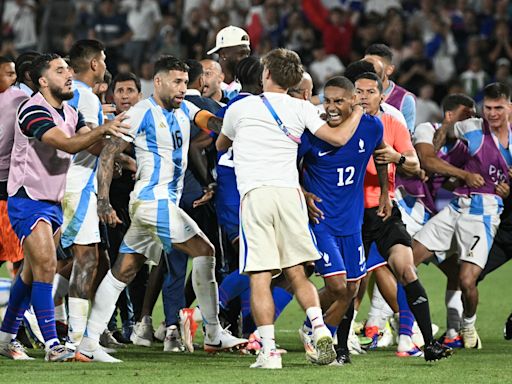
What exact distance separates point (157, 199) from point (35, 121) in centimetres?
113

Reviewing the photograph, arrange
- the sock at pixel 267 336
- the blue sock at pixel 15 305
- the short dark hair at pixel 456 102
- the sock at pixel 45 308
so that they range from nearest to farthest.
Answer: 1. the sock at pixel 267 336
2. the sock at pixel 45 308
3. the blue sock at pixel 15 305
4. the short dark hair at pixel 456 102

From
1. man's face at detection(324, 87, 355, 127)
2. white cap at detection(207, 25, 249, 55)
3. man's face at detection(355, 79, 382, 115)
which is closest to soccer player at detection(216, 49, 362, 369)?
man's face at detection(324, 87, 355, 127)

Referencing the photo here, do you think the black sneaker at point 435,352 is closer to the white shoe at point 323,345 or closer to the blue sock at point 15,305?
the white shoe at point 323,345

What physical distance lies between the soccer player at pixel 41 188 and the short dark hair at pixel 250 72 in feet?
4.71

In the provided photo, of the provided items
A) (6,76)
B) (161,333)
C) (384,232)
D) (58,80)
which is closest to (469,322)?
(384,232)

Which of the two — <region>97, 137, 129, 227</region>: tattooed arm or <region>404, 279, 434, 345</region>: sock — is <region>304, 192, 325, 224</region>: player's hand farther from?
<region>97, 137, 129, 227</region>: tattooed arm

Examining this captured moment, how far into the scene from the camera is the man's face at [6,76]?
401 inches

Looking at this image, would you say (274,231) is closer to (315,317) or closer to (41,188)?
(315,317)

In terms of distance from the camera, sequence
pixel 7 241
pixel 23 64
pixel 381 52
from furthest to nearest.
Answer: pixel 381 52 < pixel 23 64 < pixel 7 241

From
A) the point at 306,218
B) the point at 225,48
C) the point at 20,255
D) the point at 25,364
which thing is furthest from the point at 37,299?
the point at 225,48

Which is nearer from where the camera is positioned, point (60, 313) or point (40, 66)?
point (40, 66)

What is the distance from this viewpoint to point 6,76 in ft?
33.5

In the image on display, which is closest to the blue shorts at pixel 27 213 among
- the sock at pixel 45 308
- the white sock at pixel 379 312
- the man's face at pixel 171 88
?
the sock at pixel 45 308

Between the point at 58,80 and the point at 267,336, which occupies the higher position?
the point at 58,80
